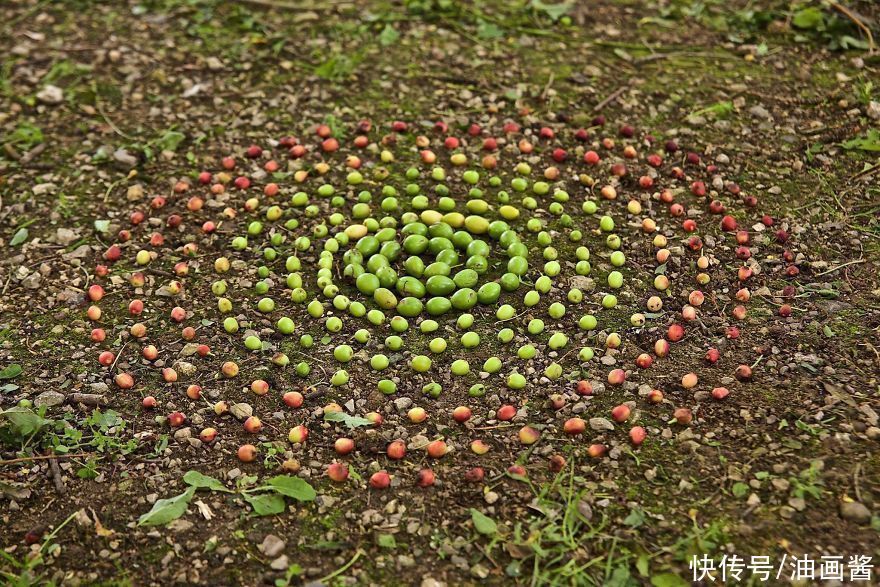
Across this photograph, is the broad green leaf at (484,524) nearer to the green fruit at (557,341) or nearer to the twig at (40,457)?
the green fruit at (557,341)

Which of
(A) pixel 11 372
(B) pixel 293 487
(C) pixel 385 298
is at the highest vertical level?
(C) pixel 385 298

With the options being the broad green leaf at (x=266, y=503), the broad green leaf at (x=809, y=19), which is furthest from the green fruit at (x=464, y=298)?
the broad green leaf at (x=809, y=19)

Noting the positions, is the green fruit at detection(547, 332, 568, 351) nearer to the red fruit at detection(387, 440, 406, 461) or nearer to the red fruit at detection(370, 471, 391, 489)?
the red fruit at detection(387, 440, 406, 461)

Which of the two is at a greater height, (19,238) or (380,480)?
(380,480)

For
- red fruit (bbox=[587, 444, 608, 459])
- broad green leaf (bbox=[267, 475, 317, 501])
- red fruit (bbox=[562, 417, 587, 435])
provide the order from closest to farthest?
broad green leaf (bbox=[267, 475, 317, 501]), red fruit (bbox=[587, 444, 608, 459]), red fruit (bbox=[562, 417, 587, 435])

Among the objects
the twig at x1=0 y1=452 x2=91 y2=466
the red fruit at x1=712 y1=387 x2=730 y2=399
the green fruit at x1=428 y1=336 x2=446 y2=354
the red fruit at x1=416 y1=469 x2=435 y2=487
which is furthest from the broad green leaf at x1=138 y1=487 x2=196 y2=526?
the red fruit at x1=712 y1=387 x2=730 y2=399

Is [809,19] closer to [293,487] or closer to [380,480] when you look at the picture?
[380,480]

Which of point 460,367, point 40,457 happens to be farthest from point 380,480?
point 40,457

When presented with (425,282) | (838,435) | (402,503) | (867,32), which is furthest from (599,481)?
(867,32)
